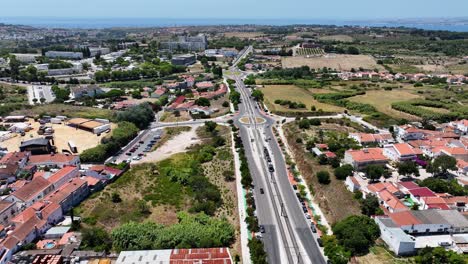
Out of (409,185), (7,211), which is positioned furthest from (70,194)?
(409,185)

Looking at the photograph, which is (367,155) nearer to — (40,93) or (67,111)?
(67,111)

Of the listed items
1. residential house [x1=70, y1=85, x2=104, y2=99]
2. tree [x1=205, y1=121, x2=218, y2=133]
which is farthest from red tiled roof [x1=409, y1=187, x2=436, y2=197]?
residential house [x1=70, y1=85, x2=104, y2=99]

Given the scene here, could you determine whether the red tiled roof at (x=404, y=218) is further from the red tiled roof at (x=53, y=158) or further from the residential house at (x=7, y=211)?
the red tiled roof at (x=53, y=158)

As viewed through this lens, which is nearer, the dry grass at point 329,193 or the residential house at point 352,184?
the dry grass at point 329,193

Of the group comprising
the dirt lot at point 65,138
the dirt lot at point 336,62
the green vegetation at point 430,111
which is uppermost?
the dirt lot at point 336,62

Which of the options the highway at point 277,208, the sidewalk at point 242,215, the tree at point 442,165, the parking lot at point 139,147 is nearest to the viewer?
the sidewalk at point 242,215

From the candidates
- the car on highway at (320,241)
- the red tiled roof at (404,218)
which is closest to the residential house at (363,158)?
the red tiled roof at (404,218)

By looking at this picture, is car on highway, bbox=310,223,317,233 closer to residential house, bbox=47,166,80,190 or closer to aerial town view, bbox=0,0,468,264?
aerial town view, bbox=0,0,468,264
